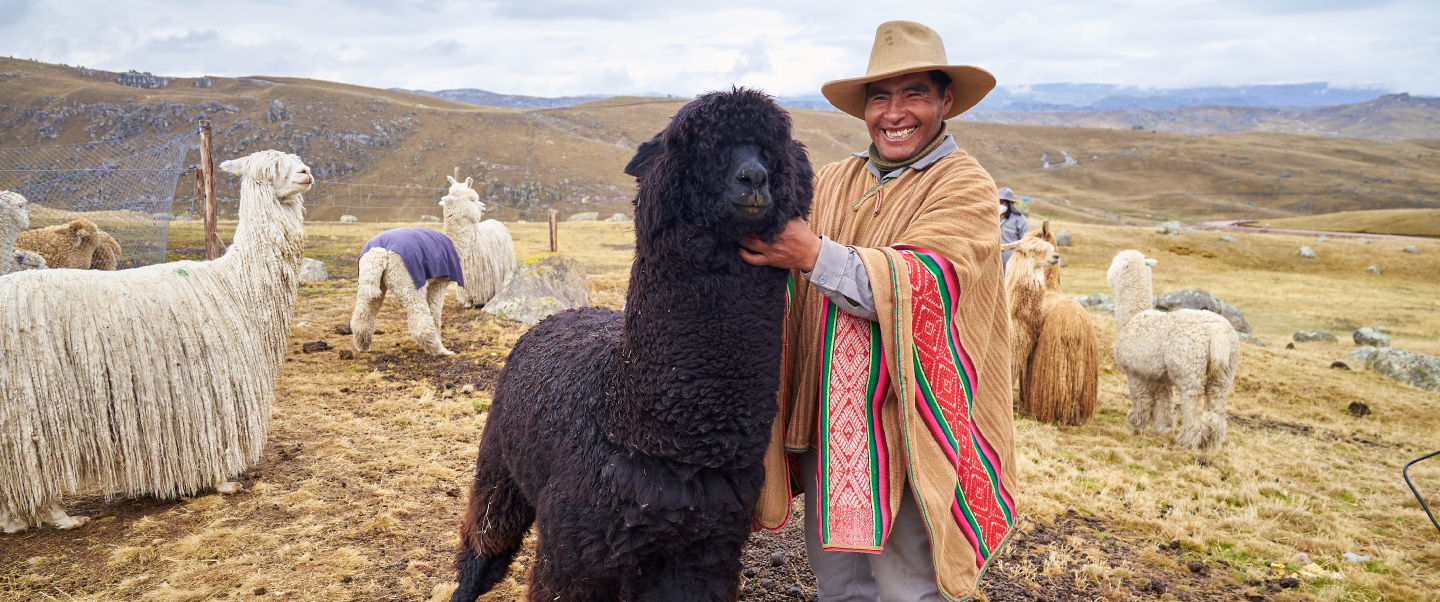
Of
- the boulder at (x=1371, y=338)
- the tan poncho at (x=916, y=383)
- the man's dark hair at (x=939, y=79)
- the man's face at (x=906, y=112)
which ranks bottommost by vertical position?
the boulder at (x=1371, y=338)

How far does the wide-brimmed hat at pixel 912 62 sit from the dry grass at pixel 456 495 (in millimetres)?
2752

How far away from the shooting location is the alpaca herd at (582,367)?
1.66 m

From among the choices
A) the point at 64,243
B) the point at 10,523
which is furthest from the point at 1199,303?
the point at 64,243

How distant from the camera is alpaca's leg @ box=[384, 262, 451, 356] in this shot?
290 inches

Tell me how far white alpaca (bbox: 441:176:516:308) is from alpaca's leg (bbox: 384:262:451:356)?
87.0 inches

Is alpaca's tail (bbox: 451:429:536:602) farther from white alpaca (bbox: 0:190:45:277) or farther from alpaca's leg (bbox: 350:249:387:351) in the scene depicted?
alpaca's leg (bbox: 350:249:387:351)

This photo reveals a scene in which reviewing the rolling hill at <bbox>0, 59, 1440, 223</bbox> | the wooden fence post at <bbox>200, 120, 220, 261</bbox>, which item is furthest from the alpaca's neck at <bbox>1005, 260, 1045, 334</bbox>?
the rolling hill at <bbox>0, 59, 1440, 223</bbox>

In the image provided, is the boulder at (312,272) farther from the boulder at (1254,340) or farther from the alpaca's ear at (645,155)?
A: the boulder at (1254,340)

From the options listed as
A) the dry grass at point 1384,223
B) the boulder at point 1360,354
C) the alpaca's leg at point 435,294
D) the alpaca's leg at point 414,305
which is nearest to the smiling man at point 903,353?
the alpaca's leg at point 414,305

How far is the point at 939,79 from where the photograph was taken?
209 cm

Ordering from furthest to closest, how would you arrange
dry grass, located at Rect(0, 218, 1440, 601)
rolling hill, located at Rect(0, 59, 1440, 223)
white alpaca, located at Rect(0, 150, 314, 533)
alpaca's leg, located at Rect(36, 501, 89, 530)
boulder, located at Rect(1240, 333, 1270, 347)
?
rolling hill, located at Rect(0, 59, 1440, 223), boulder, located at Rect(1240, 333, 1270, 347), alpaca's leg, located at Rect(36, 501, 89, 530), white alpaca, located at Rect(0, 150, 314, 533), dry grass, located at Rect(0, 218, 1440, 601)

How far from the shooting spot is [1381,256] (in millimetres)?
22344

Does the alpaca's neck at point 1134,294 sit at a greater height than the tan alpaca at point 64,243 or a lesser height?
lesser

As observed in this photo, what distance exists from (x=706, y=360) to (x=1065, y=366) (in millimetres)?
5902
